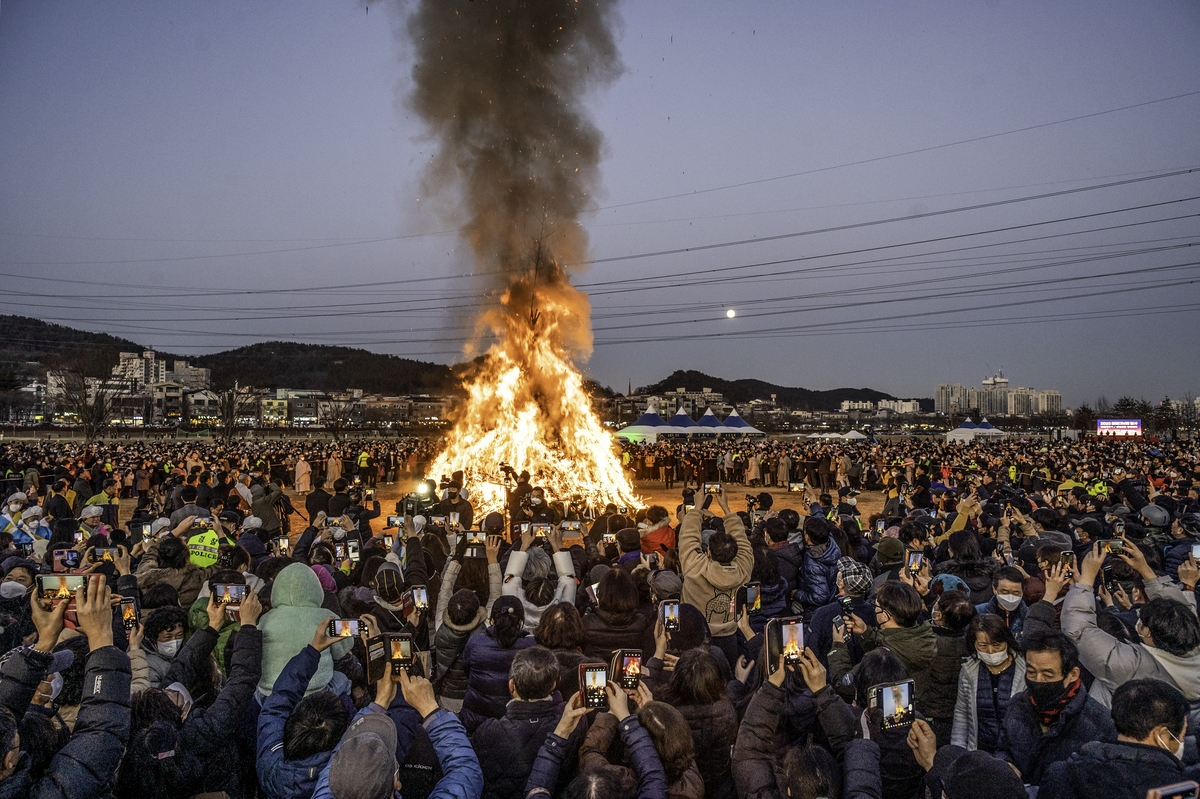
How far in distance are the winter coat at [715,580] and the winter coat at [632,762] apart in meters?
2.34

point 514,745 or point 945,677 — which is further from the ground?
point 945,677

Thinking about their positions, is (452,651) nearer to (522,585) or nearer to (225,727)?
(522,585)

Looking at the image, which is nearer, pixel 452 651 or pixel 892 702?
pixel 892 702

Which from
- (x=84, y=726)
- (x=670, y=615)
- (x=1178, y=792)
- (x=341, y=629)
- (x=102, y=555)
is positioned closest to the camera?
(x=1178, y=792)

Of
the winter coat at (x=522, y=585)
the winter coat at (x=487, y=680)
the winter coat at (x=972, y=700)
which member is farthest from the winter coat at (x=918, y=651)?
the winter coat at (x=522, y=585)

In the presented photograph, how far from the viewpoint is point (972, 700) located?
374 cm

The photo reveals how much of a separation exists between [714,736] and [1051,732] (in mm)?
1452

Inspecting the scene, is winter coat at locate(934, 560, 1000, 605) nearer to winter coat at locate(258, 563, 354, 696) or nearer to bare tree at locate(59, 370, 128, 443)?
winter coat at locate(258, 563, 354, 696)

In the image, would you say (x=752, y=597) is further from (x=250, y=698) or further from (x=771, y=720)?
(x=250, y=698)

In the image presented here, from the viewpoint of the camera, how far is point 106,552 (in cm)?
630

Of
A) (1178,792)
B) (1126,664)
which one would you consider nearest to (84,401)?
(1126,664)

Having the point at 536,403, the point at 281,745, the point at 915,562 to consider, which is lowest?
the point at 281,745

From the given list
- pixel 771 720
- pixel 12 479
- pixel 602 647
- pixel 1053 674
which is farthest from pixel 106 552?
pixel 12 479

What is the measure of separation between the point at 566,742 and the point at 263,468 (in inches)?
1022
